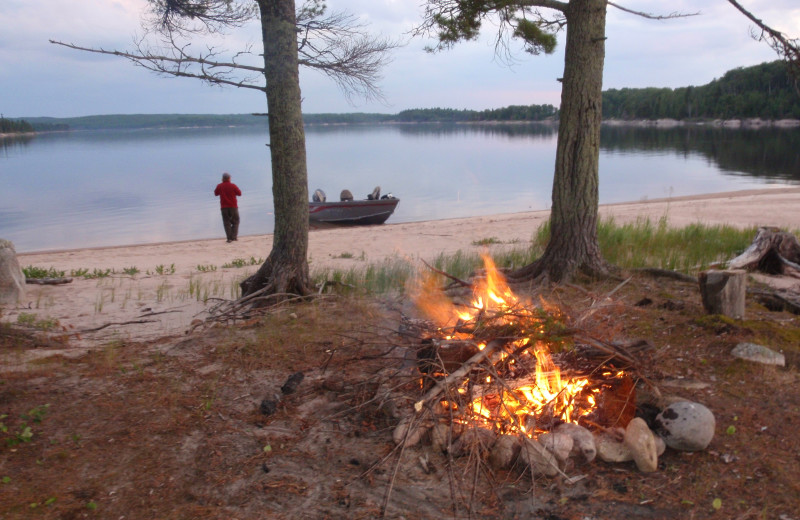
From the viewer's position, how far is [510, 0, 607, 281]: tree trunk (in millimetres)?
7105

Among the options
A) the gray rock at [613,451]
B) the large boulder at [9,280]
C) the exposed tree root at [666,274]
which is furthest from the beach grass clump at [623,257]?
the gray rock at [613,451]

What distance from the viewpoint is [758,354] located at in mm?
4820

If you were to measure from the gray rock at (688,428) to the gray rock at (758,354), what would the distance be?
4.07ft

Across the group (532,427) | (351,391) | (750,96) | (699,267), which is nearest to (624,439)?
(532,427)

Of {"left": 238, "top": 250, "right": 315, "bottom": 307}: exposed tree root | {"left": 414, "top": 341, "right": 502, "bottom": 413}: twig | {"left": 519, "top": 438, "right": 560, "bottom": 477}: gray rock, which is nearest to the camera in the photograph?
{"left": 519, "top": 438, "right": 560, "bottom": 477}: gray rock

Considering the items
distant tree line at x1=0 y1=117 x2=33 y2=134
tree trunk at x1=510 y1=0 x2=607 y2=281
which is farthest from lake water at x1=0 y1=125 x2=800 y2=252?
distant tree line at x1=0 y1=117 x2=33 y2=134

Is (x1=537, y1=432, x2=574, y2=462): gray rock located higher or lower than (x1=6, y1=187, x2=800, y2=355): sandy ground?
higher

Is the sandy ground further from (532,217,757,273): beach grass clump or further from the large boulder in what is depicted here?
(532,217,757,273): beach grass clump

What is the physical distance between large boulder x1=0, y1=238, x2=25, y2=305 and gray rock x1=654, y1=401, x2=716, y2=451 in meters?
8.26

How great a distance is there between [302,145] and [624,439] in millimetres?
5078

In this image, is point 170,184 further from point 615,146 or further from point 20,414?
point 615,146

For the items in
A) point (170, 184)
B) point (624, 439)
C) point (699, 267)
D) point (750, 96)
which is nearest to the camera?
point (624, 439)

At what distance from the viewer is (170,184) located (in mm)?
44062

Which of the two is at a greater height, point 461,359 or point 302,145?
point 302,145
